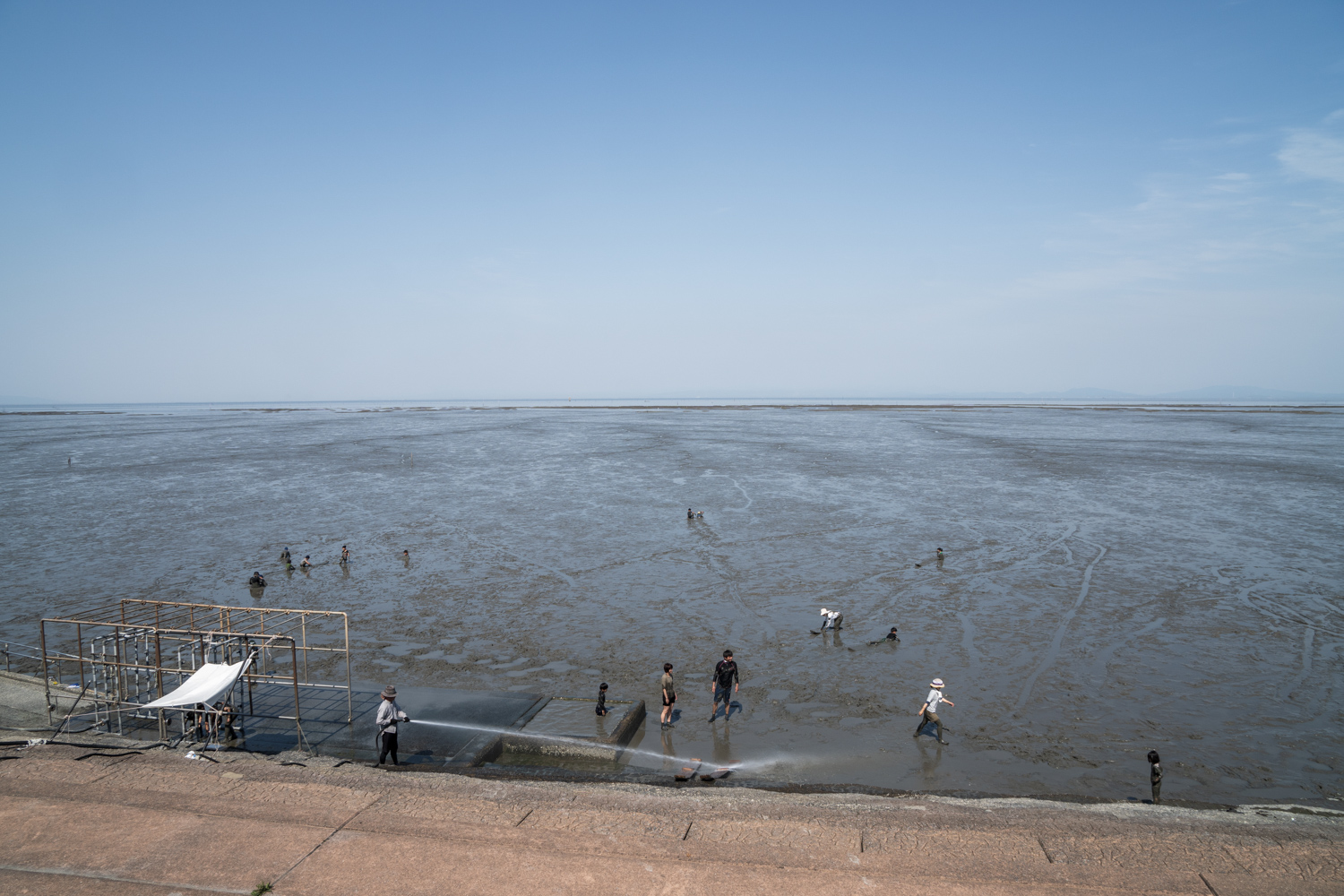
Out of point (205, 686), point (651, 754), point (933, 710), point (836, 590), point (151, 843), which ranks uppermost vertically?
point (205, 686)

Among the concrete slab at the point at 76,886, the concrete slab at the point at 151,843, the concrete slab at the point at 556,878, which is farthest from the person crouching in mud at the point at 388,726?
the concrete slab at the point at 76,886

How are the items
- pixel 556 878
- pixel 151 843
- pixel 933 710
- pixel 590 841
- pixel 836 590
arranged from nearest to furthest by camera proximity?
pixel 556 878 < pixel 151 843 < pixel 590 841 < pixel 933 710 < pixel 836 590

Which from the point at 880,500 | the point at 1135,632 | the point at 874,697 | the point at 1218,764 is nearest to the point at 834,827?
the point at 874,697

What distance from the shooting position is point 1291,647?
54.2 feet

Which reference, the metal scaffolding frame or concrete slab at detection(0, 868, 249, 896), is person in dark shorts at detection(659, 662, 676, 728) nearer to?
the metal scaffolding frame

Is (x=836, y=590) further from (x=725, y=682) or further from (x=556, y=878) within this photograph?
(x=556, y=878)

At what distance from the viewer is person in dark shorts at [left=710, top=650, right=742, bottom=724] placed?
42.8 ft

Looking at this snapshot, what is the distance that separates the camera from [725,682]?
1313 centimetres

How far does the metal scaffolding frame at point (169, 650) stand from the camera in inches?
464

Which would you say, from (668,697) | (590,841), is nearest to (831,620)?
(668,697)

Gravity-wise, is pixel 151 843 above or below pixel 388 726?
above

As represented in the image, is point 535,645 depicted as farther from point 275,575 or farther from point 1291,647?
point 1291,647

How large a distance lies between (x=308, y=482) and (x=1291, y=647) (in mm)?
48930

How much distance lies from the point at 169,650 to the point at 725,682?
14567 millimetres
